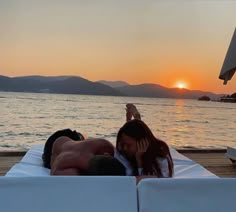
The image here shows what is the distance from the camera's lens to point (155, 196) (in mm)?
1679

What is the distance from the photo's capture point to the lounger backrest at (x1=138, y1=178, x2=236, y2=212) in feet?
5.50

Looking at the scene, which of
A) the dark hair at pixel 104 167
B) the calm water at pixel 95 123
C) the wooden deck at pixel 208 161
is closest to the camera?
the dark hair at pixel 104 167

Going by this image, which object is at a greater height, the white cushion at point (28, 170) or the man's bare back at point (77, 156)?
the man's bare back at point (77, 156)

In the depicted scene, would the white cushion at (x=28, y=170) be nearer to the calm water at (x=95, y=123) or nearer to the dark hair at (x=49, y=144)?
the dark hair at (x=49, y=144)

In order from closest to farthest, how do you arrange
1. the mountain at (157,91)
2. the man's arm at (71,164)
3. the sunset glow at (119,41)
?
the man's arm at (71,164) < the sunset glow at (119,41) < the mountain at (157,91)

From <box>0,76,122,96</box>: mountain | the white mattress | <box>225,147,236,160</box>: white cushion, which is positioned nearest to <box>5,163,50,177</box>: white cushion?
the white mattress

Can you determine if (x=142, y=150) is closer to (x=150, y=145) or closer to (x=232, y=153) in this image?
(x=150, y=145)

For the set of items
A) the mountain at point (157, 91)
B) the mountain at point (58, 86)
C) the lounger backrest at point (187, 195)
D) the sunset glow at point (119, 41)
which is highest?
the sunset glow at point (119, 41)

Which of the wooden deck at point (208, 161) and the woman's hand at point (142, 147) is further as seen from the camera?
the wooden deck at point (208, 161)

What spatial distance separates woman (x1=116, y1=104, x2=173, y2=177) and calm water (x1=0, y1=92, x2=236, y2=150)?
791cm

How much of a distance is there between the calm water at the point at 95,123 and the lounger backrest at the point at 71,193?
843 centimetres

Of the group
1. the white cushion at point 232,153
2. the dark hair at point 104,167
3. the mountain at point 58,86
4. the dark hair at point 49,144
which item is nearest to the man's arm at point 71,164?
the dark hair at point 104,167

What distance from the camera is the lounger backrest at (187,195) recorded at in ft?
5.50

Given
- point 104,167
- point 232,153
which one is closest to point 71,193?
point 104,167
